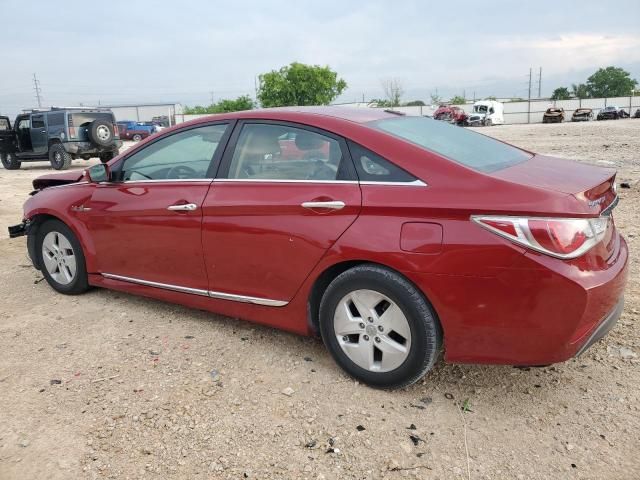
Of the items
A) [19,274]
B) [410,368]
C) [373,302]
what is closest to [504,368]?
[410,368]

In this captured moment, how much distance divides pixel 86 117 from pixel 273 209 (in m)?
15.7

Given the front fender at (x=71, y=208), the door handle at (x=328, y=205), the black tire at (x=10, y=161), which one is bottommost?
the black tire at (x=10, y=161)

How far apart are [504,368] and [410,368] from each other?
731 mm

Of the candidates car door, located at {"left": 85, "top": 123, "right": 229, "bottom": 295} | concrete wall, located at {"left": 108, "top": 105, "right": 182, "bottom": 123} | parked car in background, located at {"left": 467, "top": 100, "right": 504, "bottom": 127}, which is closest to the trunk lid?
car door, located at {"left": 85, "top": 123, "right": 229, "bottom": 295}

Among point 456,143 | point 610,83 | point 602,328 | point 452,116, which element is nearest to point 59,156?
point 456,143

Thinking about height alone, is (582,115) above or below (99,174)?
below

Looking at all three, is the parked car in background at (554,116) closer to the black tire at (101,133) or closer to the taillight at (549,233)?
the black tire at (101,133)

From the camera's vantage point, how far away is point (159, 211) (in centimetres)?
358

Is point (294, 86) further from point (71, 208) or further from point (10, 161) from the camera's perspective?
point (71, 208)

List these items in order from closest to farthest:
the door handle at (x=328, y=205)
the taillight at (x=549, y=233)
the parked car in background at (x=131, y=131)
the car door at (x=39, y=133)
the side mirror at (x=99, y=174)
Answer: the taillight at (x=549, y=233), the door handle at (x=328, y=205), the side mirror at (x=99, y=174), the car door at (x=39, y=133), the parked car in background at (x=131, y=131)

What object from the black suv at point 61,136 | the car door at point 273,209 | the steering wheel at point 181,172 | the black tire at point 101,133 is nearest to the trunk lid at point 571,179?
the car door at point 273,209

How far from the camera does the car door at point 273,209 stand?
113 inches

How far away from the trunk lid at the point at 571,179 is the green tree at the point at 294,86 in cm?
5903

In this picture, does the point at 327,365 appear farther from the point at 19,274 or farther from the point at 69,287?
the point at 19,274
